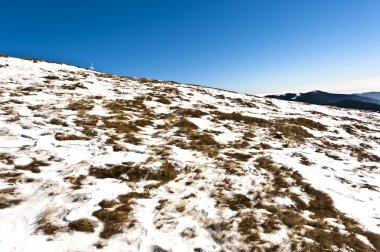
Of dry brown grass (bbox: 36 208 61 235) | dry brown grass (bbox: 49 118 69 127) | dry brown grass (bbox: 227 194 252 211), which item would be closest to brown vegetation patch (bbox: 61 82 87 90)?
dry brown grass (bbox: 49 118 69 127)

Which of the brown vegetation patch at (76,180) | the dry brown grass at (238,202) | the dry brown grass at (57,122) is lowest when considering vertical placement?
the dry brown grass at (238,202)

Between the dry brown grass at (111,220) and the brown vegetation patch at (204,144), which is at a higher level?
the brown vegetation patch at (204,144)

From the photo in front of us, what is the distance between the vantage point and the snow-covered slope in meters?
6.37

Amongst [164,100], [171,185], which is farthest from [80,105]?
[171,185]

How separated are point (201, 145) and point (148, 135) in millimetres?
2756

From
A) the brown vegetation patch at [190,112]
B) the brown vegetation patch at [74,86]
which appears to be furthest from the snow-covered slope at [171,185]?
the brown vegetation patch at [74,86]

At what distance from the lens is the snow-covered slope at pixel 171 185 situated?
637cm

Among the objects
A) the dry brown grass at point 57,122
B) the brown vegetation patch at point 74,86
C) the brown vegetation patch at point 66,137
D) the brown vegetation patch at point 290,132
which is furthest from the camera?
the brown vegetation patch at point 74,86

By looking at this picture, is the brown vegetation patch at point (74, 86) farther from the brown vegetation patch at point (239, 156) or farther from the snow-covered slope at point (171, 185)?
the brown vegetation patch at point (239, 156)

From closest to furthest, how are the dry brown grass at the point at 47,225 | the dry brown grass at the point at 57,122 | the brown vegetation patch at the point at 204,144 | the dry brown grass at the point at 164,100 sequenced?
the dry brown grass at the point at 47,225
the brown vegetation patch at the point at 204,144
the dry brown grass at the point at 57,122
the dry brown grass at the point at 164,100

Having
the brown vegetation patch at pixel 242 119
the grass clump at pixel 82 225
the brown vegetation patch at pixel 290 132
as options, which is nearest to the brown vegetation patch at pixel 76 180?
the grass clump at pixel 82 225

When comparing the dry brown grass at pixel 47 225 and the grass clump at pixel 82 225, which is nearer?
the dry brown grass at pixel 47 225

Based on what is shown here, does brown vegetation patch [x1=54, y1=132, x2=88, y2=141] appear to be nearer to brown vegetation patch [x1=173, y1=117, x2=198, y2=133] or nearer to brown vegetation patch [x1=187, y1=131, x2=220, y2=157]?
brown vegetation patch [x1=187, y1=131, x2=220, y2=157]

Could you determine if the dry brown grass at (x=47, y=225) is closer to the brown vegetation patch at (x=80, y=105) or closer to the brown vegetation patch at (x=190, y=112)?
the brown vegetation patch at (x=80, y=105)
